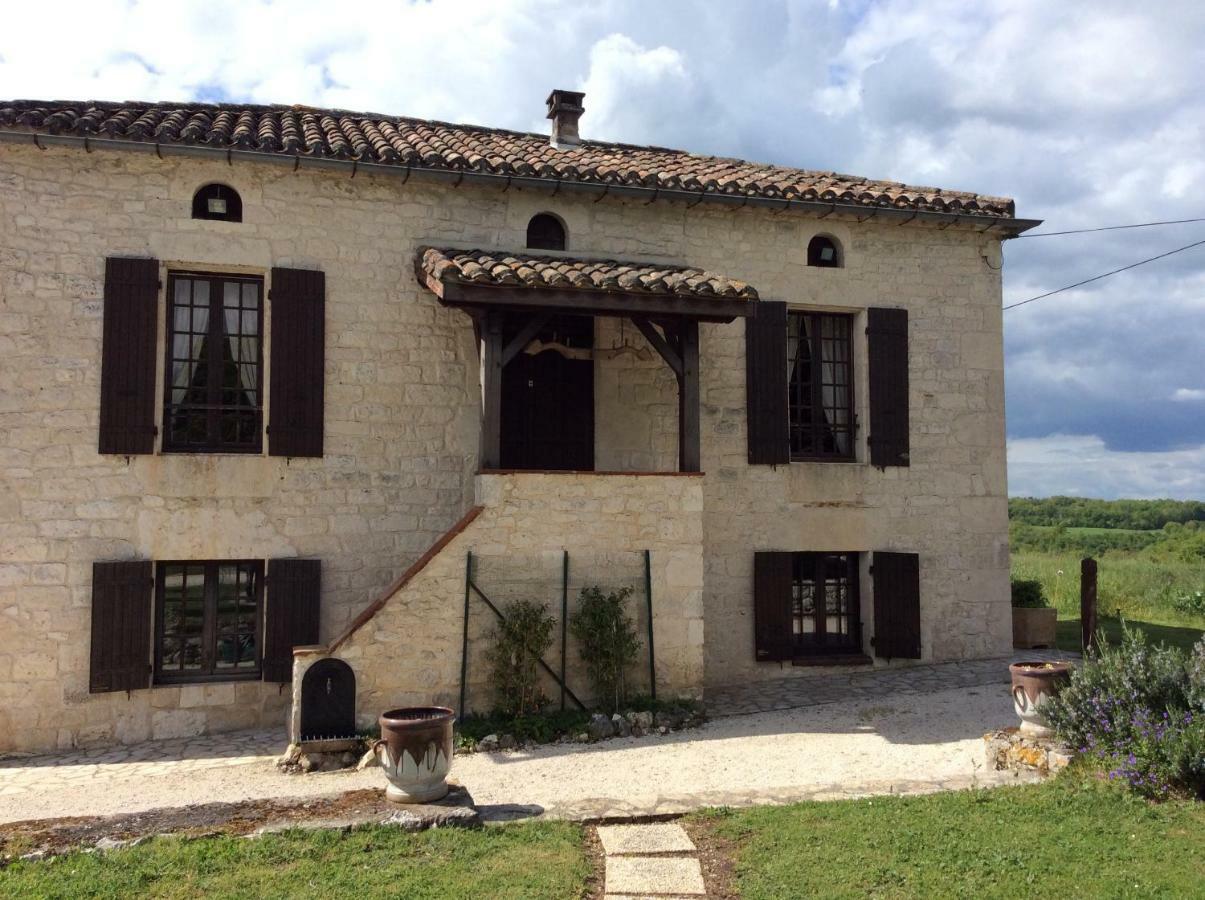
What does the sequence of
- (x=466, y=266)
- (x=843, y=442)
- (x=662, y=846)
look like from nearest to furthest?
(x=662, y=846) < (x=466, y=266) < (x=843, y=442)

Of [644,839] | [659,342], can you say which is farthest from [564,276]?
[644,839]

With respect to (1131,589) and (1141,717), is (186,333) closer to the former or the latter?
(1141,717)

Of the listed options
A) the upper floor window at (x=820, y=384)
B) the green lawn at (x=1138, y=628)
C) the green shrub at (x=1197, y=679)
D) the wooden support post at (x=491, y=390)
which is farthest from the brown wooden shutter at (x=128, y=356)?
the green lawn at (x=1138, y=628)

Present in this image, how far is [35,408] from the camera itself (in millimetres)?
8164

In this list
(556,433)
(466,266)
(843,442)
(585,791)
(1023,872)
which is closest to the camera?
(1023,872)

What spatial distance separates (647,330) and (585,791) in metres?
4.36

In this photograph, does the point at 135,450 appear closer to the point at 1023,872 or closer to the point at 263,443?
the point at 263,443

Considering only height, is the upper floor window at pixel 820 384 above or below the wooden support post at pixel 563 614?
above

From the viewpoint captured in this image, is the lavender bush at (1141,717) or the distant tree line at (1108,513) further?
the distant tree line at (1108,513)

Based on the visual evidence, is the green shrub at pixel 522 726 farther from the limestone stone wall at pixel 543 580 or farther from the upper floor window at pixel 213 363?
the upper floor window at pixel 213 363

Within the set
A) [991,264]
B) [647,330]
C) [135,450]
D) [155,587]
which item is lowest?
[155,587]

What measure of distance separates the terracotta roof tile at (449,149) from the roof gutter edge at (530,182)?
2.0 inches

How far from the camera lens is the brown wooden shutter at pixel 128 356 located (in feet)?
27.2

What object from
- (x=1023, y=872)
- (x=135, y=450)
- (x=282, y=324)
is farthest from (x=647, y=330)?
(x=1023, y=872)
